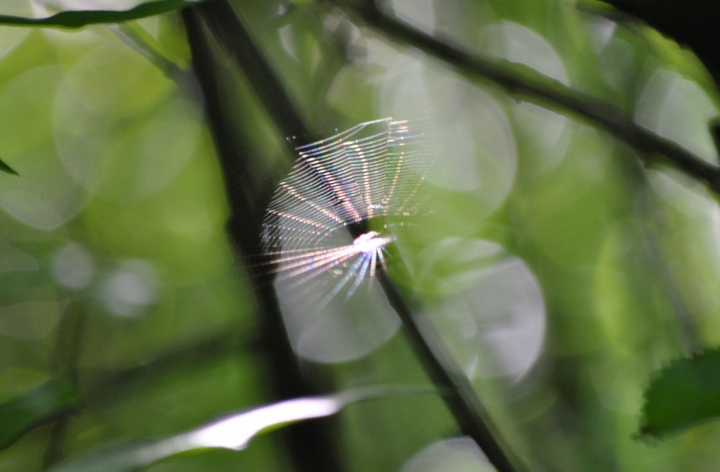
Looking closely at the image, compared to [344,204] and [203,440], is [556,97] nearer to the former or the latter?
[203,440]

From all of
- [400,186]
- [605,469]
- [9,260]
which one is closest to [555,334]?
[605,469]

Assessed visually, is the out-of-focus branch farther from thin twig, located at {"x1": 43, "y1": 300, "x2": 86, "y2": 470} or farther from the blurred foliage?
thin twig, located at {"x1": 43, "y1": 300, "x2": 86, "y2": 470}

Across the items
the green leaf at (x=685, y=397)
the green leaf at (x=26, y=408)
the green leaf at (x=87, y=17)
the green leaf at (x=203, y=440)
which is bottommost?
the green leaf at (x=685, y=397)

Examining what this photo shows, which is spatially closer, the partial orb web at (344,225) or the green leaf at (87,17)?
the green leaf at (87,17)

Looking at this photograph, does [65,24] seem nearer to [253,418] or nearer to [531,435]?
[253,418]

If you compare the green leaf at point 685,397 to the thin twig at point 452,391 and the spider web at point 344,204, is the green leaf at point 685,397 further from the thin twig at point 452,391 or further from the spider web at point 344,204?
the spider web at point 344,204

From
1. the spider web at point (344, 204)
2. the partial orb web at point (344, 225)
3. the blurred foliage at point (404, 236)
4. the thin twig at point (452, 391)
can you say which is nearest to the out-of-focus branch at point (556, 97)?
the thin twig at point (452, 391)
